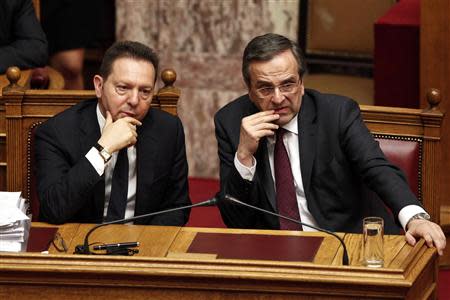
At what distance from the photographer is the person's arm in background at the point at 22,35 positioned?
5227 mm

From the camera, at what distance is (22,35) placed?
17.4 feet

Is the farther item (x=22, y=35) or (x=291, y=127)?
(x=22, y=35)

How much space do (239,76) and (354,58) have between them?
58 cm

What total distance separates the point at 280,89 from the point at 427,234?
750 mm

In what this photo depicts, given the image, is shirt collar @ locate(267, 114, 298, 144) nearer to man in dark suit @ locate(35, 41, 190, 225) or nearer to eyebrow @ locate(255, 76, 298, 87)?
eyebrow @ locate(255, 76, 298, 87)

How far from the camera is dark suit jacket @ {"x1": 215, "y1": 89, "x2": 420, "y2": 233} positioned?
4.14m

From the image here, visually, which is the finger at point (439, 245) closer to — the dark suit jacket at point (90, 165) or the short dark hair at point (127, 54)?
the dark suit jacket at point (90, 165)

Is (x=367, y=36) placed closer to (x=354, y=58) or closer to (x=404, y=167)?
(x=354, y=58)

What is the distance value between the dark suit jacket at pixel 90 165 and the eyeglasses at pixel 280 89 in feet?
1.19

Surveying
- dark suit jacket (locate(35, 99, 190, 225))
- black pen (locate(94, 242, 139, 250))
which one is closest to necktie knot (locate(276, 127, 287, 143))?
dark suit jacket (locate(35, 99, 190, 225))

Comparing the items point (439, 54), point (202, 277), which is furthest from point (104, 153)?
point (439, 54)

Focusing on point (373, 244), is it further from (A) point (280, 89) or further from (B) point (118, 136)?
(B) point (118, 136)

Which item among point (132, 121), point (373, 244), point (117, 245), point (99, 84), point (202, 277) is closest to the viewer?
point (202, 277)

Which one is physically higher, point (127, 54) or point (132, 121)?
point (127, 54)
